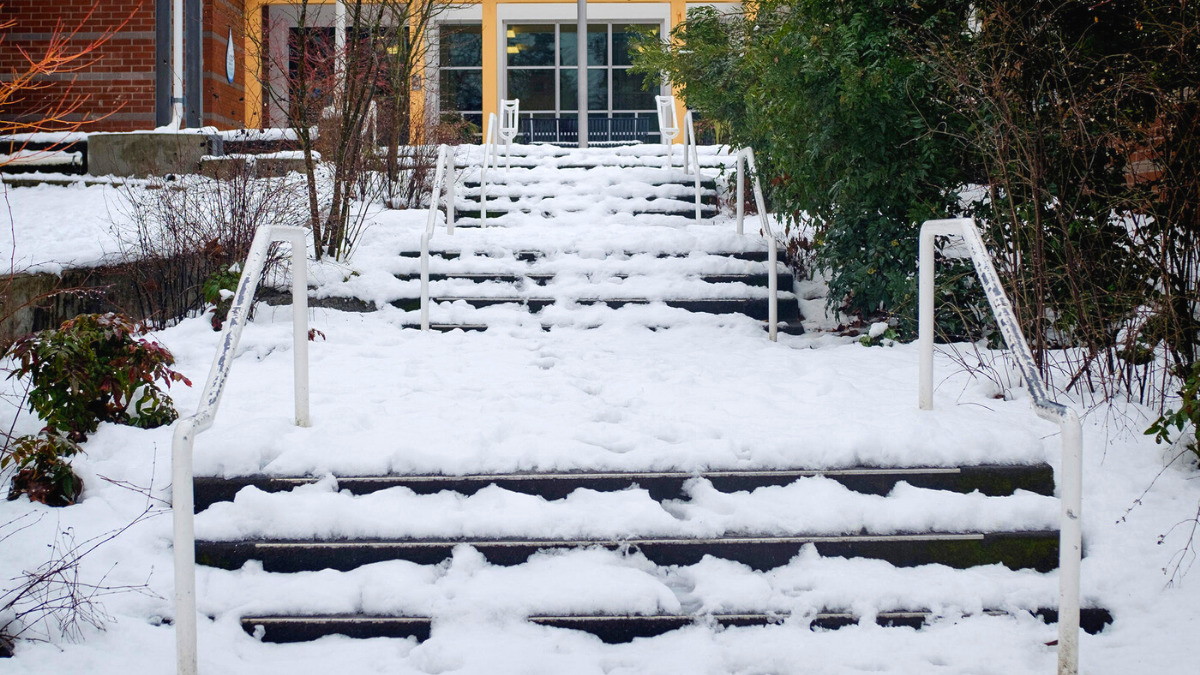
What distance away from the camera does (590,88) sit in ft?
59.5

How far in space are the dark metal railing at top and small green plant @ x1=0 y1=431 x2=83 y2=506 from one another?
14.1 metres

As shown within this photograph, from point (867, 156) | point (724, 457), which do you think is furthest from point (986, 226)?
point (724, 457)

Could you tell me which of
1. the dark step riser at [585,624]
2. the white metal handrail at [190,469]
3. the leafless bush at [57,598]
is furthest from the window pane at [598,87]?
the dark step riser at [585,624]

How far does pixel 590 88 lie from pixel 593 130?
0.98 m

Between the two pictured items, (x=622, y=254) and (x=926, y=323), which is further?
(x=622, y=254)

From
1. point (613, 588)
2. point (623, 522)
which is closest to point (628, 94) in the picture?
point (623, 522)

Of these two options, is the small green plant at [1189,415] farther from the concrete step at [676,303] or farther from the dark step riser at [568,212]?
the dark step riser at [568,212]

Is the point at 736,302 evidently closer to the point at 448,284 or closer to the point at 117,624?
the point at 448,284

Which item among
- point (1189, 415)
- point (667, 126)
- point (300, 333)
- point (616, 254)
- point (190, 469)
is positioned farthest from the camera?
point (667, 126)

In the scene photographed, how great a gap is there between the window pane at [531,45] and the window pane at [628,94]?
4.50ft

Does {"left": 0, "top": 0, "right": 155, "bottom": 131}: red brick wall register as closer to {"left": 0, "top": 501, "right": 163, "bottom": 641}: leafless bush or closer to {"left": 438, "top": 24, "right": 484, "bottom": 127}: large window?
{"left": 438, "top": 24, "right": 484, "bottom": 127}: large window

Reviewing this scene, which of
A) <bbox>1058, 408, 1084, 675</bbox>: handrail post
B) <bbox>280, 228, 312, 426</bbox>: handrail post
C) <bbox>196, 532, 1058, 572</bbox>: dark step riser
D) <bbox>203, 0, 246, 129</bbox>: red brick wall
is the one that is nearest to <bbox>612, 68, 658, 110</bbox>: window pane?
<bbox>203, 0, 246, 129</bbox>: red brick wall

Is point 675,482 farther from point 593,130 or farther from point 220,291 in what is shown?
point 593,130

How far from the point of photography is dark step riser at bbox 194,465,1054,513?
3672 millimetres
